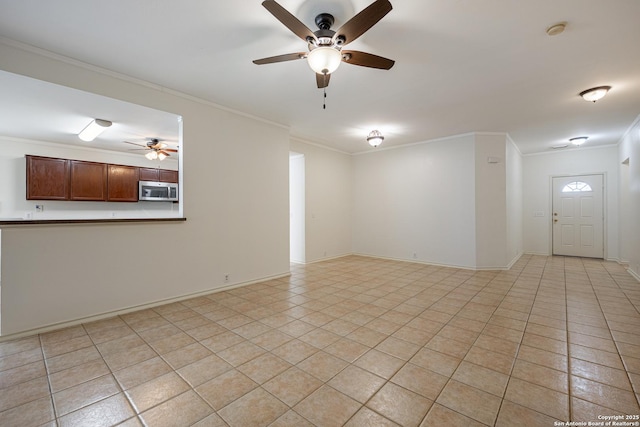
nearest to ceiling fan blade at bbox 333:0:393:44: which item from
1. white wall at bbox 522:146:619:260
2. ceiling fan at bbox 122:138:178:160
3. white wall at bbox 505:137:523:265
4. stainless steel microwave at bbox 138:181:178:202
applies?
ceiling fan at bbox 122:138:178:160

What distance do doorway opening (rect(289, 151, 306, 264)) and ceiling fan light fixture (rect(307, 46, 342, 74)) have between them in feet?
12.3

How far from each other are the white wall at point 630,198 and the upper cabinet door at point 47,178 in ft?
32.9

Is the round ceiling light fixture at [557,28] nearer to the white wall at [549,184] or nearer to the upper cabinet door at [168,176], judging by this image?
the white wall at [549,184]

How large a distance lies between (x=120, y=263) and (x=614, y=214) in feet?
31.6

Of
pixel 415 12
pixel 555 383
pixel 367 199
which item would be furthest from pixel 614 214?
pixel 415 12

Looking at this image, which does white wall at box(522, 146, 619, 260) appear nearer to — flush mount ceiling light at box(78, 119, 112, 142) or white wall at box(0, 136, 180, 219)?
white wall at box(0, 136, 180, 219)

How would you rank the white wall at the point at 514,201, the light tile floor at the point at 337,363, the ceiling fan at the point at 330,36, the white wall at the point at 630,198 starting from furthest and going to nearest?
the white wall at the point at 514,201
the white wall at the point at 630,198
the ceiling fan at the point at 330,36
the light tile floor at the point at 337,363

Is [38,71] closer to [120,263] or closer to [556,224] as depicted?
[120,263]

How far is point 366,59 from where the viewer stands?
2250 millimetres

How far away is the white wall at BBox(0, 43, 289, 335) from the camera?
2555 mm

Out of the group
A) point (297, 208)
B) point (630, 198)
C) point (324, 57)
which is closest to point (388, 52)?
point (324, 57)

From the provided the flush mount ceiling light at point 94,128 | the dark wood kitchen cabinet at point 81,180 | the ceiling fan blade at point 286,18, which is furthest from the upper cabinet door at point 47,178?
the ceiling fan blade at point 286,18

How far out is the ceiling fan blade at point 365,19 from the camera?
1.65m

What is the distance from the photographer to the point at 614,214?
6.14m
